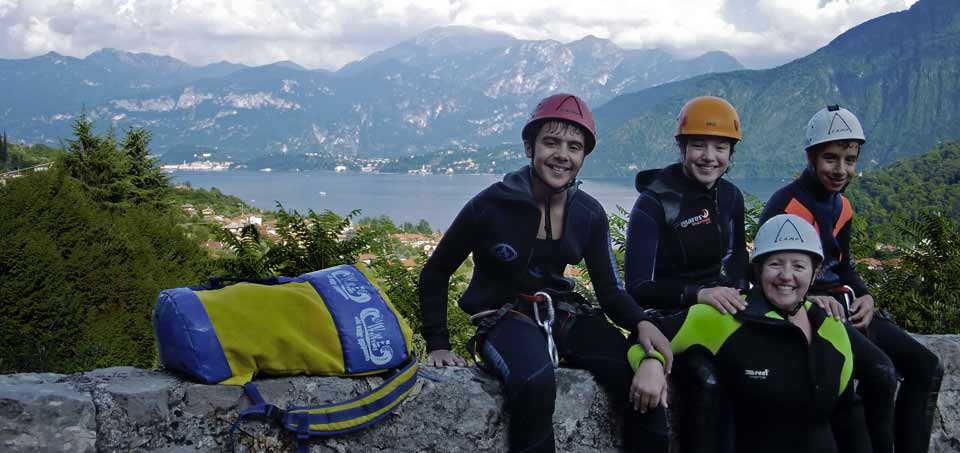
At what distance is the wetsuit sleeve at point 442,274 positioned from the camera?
10.0 feet

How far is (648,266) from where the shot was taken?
3.26 m

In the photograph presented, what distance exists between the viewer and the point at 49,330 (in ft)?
43.3

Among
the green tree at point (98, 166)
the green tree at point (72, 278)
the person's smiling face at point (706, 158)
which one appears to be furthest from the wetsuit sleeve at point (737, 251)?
the green tree at point (98, 166)

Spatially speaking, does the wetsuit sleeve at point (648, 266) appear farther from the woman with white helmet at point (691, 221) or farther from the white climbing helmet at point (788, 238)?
the white climbing helmet at point (788, 238)

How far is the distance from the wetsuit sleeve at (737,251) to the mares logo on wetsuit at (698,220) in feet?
0.64

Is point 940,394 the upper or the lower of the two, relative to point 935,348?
lower

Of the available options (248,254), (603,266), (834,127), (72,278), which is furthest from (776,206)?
(72,278)

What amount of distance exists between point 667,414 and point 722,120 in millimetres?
1488

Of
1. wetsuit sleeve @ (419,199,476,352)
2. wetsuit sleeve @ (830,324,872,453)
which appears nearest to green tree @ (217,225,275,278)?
wetsuit sleeve @ (419,199,476,352)

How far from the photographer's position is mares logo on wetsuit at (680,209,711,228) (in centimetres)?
338

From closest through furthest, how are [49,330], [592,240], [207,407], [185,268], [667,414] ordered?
1. [207,407]
2. [667,414]
3. [592,240]
4. [49,330]
5. [185,268]

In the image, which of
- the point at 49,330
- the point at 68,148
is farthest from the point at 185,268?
the point at 68,148

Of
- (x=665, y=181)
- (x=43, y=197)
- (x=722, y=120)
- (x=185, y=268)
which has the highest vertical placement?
(x=722, y=120)

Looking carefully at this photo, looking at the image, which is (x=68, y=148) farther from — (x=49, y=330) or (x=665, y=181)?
(x=665, y=181)
